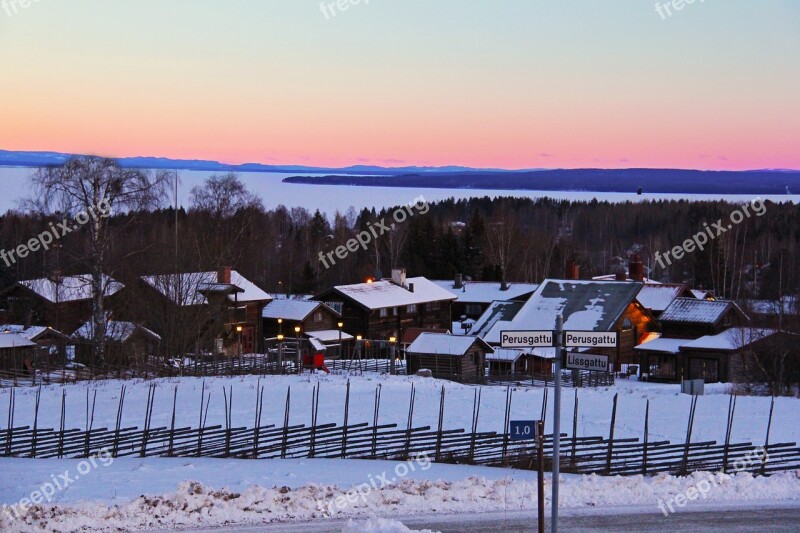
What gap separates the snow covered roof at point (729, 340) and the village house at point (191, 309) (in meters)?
22.9

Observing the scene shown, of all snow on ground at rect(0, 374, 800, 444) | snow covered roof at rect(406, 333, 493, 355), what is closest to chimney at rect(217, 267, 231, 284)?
snow covered roof at rect(406, 333, 493, 355)

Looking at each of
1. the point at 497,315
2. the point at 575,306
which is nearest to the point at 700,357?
the point at 575,306

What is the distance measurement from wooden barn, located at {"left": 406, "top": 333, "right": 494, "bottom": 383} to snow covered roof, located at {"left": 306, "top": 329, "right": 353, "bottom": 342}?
11.8 meters

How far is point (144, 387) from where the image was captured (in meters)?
→ 31.9

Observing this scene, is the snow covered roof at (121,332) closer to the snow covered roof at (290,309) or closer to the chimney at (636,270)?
the snow covered roof at (290,309)

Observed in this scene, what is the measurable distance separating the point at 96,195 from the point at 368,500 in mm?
26249

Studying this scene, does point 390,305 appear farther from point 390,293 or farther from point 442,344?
point 442,344

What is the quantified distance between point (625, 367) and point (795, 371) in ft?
41.5

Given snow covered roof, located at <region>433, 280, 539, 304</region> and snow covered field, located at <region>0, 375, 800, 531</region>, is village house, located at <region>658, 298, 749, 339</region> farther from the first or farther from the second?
snow covered roof, located at <region>433, 280, 539, 304</region>

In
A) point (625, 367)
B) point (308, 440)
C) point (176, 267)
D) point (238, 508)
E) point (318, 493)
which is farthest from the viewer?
point (625, 367)

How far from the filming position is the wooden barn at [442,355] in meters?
42.3

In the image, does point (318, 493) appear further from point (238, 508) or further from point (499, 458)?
point (499, 458)

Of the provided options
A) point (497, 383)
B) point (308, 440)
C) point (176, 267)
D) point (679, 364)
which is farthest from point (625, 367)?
point (308, 440)

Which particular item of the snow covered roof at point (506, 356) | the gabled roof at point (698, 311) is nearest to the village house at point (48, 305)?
the snow covered roof at point (506, 356)
